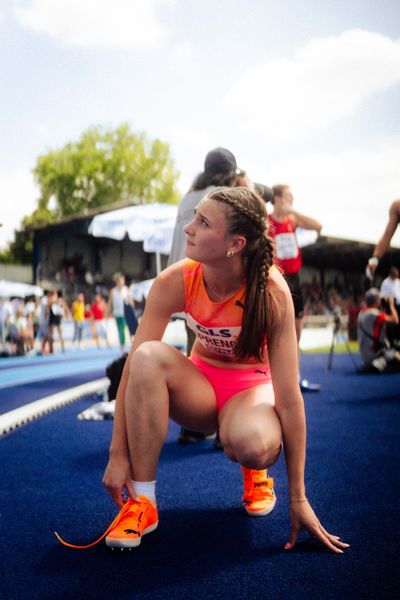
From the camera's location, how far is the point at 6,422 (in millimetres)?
3822

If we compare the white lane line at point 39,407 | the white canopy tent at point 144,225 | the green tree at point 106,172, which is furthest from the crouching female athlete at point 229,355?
the green tree at point 106,172

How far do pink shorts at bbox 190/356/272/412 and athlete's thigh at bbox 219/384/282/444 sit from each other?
1.3 inches

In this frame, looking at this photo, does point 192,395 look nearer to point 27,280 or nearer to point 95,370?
point 95,370

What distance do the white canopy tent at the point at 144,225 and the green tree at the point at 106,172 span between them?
1147 inches

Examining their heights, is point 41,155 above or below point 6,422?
above

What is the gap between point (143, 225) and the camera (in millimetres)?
8969

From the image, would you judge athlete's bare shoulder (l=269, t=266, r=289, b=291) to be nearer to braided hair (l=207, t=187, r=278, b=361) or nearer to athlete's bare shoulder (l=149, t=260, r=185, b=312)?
braided hair (l=207, t=187, r=278, b=361)

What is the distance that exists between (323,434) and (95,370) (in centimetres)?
557

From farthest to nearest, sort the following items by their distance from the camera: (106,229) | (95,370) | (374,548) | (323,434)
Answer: (106,229) < (95,370) < (323,434) < (374,548)

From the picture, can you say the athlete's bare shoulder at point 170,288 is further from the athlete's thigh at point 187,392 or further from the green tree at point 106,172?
the green tree at point 106,172

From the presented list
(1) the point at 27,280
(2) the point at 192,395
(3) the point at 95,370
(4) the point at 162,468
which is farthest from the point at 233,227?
(1) the point at 27,280

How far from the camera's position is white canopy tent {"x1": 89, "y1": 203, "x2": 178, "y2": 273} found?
8922 mm

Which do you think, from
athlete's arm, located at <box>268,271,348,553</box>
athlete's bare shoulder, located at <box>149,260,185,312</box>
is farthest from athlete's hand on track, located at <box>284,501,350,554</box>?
athlete's bare shoulder, located at <box>149,260,185,312</box>

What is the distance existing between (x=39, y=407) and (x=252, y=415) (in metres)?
3.18
